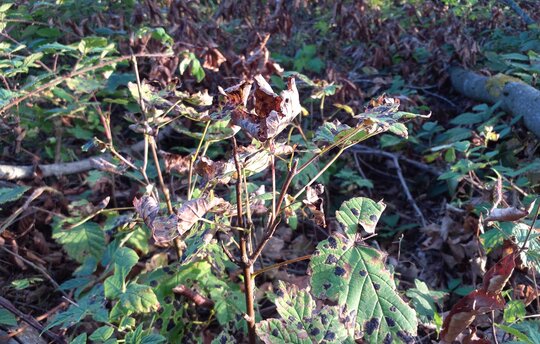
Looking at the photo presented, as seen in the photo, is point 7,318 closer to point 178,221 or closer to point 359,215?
point 178,221

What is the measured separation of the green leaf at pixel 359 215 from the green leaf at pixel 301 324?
0.23 meters

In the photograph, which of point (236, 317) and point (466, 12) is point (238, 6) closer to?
point (466, 12)

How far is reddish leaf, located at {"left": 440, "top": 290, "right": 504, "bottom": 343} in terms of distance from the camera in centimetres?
134

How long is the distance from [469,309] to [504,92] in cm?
250

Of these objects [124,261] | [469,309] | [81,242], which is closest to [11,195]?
[81,242]

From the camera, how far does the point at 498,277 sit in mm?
1369

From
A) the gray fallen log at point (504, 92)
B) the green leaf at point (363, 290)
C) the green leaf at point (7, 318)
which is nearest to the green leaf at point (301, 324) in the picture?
the green leaf at point (363, 290)

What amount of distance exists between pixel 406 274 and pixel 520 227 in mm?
846

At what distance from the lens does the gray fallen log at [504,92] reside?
3.06 metres

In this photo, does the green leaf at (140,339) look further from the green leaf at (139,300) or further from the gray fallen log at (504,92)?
the gray fallen log at (504,92)

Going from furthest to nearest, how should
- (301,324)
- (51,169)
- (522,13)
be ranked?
(522,13)
(51,169)
(301,324)

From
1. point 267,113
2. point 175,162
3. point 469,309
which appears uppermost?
point 267,113

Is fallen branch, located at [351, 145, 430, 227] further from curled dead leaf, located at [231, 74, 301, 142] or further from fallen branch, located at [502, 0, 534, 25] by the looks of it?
fallen branch, located at [502, 0, 534, 25]

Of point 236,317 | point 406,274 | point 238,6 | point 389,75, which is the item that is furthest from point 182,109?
point 389,75
